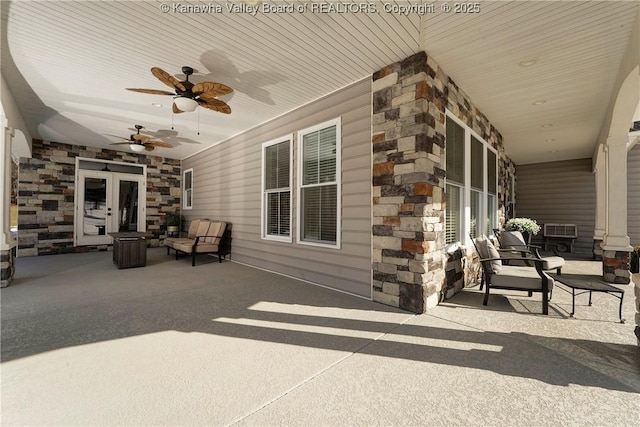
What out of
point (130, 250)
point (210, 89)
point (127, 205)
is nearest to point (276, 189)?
point (210, 89)

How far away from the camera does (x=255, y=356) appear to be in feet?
7.00

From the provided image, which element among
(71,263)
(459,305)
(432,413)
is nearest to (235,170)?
(71,263)

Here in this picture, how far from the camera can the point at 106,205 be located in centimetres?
812

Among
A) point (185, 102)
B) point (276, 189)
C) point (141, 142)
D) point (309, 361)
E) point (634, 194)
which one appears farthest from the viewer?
point (634, 194)

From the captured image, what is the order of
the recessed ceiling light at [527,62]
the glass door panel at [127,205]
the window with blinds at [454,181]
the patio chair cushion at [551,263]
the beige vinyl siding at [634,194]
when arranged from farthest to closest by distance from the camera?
the glass door panel at [127,205] < the beige vinyl siding at [634,194] < the patio chair cushion at [551,263] < the window with blinds at [454,181] < the recessed ceiling light at [527,62]

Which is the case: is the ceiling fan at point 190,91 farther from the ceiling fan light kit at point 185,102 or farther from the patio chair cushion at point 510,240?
the patio chair cushion at point 510,240

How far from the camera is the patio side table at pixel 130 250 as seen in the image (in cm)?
546

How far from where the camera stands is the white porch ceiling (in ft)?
8.74

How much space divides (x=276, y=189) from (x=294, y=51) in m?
2.47

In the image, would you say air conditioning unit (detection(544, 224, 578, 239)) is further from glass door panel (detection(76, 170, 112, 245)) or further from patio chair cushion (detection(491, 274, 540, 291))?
glass door panel (detection(76, 170, 112, 245))

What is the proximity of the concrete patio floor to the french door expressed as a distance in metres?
5.04

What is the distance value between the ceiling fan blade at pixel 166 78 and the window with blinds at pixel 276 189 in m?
1.93

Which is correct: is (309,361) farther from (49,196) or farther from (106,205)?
(49,196)

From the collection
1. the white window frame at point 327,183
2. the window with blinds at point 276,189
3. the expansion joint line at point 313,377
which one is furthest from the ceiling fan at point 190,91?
the expansion joint line at point 313,377
